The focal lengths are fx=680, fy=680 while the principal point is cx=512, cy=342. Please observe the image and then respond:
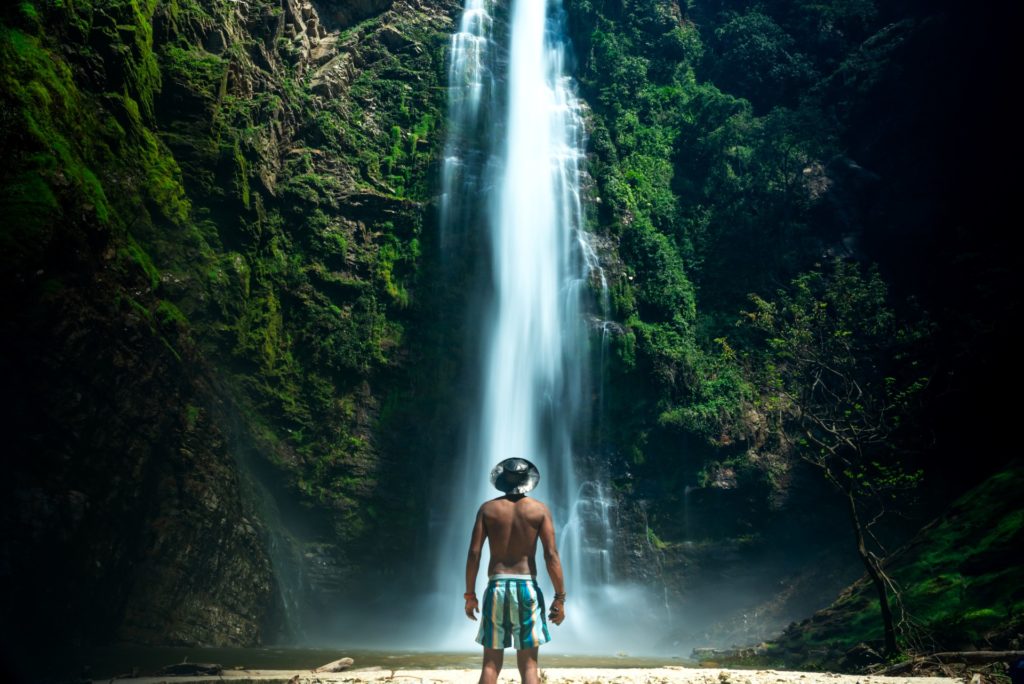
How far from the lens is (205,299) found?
17.8 m

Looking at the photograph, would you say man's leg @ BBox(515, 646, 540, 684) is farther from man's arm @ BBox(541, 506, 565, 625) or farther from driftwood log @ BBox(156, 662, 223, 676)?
driftwood log @ BBox(156, 662, 223, 676)

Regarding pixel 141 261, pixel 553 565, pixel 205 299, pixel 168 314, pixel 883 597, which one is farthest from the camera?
pixel 205 299

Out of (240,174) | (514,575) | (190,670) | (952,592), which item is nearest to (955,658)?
(952,592)

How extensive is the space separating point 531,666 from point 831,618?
1149 centimetres

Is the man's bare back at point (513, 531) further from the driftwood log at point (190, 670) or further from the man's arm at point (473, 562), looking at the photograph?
the driftwood log at point (190, 670)

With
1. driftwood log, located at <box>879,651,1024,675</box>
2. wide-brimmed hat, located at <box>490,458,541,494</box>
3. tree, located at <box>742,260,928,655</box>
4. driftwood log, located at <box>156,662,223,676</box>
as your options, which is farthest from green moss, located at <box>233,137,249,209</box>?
driftwood log, located at <box>879,651,1024,675</box>

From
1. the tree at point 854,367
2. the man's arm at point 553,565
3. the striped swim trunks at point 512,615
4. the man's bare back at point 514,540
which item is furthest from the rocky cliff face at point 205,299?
the tree at point 854,367

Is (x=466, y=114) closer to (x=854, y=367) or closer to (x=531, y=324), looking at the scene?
(x=531, y=324)

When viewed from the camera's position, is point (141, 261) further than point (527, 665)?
Yes

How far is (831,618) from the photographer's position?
13.5 metres

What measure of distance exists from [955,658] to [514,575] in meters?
7.42

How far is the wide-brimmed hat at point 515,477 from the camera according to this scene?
475cm

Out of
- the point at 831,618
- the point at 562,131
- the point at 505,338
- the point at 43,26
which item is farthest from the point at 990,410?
the point at 43,26

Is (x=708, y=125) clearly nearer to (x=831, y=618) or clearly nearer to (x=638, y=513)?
(x=638, y=513)
